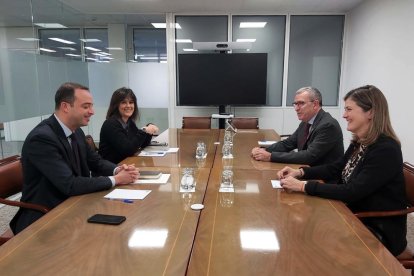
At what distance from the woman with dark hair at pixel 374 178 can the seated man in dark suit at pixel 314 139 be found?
64 centimetres

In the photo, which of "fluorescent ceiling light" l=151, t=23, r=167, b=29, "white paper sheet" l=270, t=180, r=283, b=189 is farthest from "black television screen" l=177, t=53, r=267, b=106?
"white paper sheet" l=270, t=180, r=283, b=189

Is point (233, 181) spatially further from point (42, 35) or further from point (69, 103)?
point (42, 35)

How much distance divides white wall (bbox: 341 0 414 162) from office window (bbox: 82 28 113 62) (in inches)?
178

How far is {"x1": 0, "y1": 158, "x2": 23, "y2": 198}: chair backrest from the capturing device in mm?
2039

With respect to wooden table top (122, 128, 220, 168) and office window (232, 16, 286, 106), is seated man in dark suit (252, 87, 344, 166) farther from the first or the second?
office window (232, 16, 286, 106)

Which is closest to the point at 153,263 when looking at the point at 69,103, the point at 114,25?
the point at 69,103

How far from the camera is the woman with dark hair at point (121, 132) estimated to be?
2926 mm

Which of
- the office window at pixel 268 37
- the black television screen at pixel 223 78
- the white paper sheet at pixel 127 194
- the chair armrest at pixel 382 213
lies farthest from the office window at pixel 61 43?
the chair armrest at pixel 382 213

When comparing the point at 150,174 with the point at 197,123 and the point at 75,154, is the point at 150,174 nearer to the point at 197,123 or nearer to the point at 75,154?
the point at 75,154

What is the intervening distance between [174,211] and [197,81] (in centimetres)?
466

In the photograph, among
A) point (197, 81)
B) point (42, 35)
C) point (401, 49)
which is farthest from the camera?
point (197, 81)

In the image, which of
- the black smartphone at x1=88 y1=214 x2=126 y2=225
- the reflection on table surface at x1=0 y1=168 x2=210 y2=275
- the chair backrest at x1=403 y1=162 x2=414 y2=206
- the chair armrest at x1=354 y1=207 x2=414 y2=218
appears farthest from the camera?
the chair backrest at x1=403 y1=162 x2=414 y2=206

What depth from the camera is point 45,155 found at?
180 centimetres

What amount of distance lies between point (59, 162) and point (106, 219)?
59 cm
